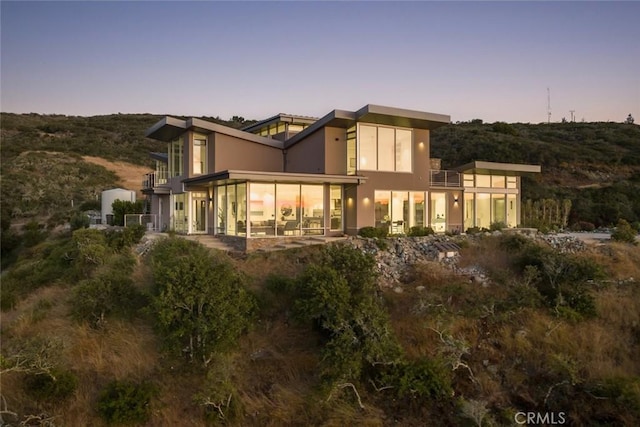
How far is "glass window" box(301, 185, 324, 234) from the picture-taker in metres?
15.7

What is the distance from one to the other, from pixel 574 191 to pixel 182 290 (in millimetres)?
31521

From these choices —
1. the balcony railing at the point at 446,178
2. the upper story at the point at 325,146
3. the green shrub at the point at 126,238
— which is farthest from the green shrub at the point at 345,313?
the balcony railing at the point at 446,178

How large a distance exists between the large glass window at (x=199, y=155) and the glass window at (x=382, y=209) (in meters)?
7.80

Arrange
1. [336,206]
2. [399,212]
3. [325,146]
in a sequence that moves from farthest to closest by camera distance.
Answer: [399,212], [325,146], [336,206]

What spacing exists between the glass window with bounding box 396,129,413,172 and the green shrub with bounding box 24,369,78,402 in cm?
1353

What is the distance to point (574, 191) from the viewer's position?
101 ft

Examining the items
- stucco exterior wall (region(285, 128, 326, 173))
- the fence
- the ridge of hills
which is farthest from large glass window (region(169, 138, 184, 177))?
the ridge of hills

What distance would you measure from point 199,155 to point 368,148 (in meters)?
7.53

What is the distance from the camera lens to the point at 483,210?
2078cm

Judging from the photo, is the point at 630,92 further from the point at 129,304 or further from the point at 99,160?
the point at 99,160

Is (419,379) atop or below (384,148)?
below

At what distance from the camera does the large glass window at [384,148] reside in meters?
16.8

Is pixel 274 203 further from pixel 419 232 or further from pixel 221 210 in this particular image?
pixel 419 232

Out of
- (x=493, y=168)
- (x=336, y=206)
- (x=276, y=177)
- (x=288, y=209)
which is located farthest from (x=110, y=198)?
(x=493, y=168)
